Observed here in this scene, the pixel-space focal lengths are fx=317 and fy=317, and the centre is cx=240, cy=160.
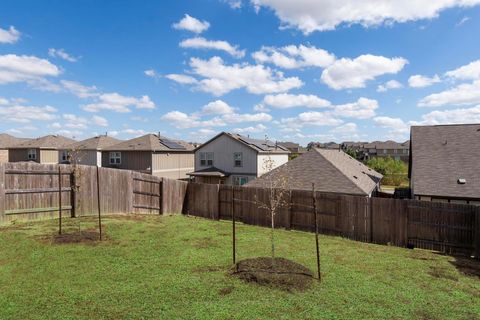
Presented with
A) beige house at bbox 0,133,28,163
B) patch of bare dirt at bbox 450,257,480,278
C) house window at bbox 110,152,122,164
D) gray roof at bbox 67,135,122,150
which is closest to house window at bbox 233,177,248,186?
house window at bbox 110,152,122,164

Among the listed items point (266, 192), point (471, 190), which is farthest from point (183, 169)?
point (471, 190)

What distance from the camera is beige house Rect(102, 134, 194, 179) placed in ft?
121

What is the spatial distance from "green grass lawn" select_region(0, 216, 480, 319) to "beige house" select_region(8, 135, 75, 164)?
36.2 meters

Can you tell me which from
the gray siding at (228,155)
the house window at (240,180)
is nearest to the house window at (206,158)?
the gray siding at (228,155)

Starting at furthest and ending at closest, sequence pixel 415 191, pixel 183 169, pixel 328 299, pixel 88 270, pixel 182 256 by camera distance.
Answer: pixel 183 169 < pixel 415 191 < pixel 182 256 < pixel 88 270 < pixel 328 299

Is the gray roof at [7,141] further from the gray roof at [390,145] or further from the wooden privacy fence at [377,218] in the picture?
the gray roof at [390,145]

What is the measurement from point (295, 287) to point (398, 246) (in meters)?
7.43

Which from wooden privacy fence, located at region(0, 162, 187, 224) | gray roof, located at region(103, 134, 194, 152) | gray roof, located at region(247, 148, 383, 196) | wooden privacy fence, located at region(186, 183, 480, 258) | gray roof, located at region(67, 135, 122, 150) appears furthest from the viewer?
gray roof, located at region(67, 135, 122, 150)

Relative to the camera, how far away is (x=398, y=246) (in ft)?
44.5

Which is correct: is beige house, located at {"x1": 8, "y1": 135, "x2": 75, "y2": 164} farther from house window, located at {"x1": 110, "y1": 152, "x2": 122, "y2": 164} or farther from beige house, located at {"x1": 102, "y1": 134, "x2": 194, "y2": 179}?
beige house, located at {"x1": 102, "y1": 134, "x2": 194, "y2": 179}

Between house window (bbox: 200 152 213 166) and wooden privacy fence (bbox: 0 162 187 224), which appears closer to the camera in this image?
wooden privacy fence (bbox: 0 162 187 224)

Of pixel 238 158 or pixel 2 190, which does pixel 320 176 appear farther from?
pixel 2 190

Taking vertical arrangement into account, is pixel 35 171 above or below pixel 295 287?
above

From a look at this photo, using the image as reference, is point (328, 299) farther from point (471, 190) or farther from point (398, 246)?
point (471, 190)
